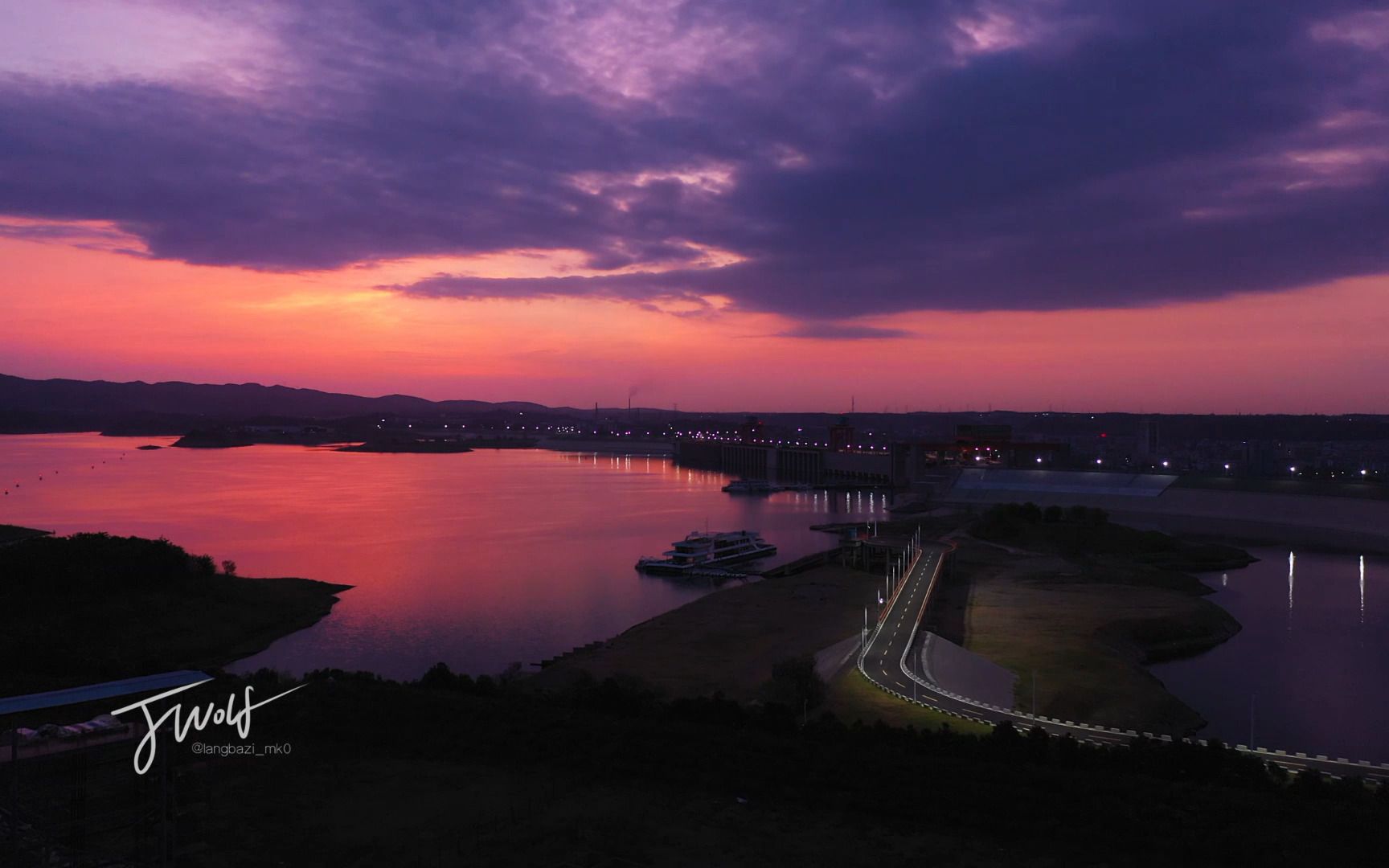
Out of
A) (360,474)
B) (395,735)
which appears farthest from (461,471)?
(395,735)

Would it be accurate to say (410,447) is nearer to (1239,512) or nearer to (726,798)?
(1239,512)

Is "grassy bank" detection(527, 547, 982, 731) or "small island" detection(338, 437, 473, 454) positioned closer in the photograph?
"grassy bank" detection(527, 547, 982, 731)

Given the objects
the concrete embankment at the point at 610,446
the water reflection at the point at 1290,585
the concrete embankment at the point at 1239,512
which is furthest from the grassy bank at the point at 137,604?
the concrete embankment at the point at 610,446

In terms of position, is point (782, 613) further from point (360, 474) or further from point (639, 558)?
point (360, 474)

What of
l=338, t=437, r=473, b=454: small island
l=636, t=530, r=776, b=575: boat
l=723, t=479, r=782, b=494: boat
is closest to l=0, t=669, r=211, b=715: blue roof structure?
l=636, t=530, r=776, b=575: boat

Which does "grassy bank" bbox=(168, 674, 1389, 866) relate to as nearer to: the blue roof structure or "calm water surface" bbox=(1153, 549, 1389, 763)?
the blue roof structure
